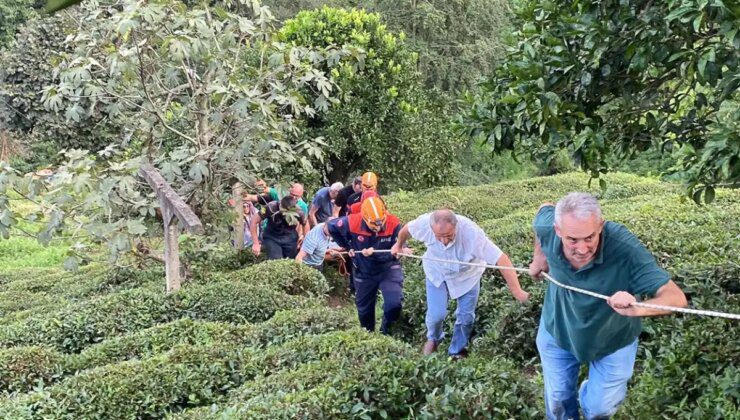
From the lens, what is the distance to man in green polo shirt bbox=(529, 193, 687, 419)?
3541 millimetres

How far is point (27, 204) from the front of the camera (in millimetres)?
24844

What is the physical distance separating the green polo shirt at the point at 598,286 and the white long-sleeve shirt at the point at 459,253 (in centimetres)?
157

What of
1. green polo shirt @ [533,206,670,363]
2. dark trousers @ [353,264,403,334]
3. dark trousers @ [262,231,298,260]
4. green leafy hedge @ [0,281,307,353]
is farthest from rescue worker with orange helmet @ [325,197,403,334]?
dark trousers @ [262,231,298,260]

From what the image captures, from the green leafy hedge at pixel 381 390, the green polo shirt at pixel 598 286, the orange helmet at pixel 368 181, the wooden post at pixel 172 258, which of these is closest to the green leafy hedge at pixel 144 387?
the green leafy hedge at pixel 381 390

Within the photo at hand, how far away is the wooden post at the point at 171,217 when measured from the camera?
23.1ft

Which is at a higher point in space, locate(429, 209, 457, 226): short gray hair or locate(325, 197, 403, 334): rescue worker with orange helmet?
locate(429, 209, 457, 226): short gray hair

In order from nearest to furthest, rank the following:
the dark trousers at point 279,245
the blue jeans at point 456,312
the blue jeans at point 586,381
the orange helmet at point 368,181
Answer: the blue jeans at point 586,381 < the blue jeans at point 456,312 < the orange helmet at point 368,181 < the dark trousers at point 279,245

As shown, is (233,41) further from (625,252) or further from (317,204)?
(625,252)

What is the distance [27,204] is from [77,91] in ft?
64.7

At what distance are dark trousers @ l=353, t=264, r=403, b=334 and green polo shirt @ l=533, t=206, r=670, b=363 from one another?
2.71 metres

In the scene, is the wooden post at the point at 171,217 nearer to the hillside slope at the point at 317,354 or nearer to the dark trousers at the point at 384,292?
the hillside slope at the point at 317,354

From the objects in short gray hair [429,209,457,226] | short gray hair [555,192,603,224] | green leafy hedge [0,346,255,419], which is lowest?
green leafy hedge [0,346,255,419]

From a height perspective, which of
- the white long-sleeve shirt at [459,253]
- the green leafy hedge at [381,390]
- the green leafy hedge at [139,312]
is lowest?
the green leafy hedge at [139,312]

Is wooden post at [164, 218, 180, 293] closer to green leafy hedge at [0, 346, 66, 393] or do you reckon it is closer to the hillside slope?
the hillside slope
